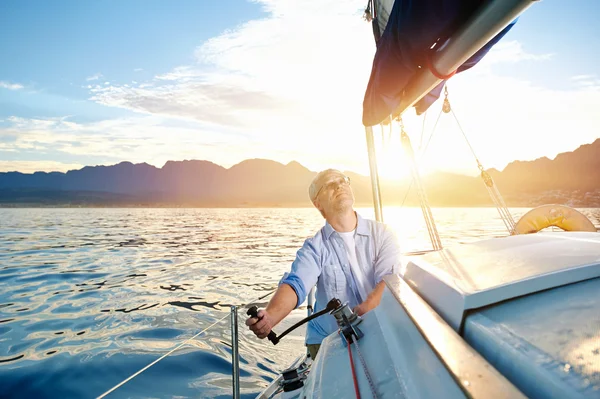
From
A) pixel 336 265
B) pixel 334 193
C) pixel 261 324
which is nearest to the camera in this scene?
pixel 261 324

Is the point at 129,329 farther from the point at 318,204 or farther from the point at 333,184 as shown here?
the point at 333,184

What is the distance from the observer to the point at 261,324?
75.3 inches

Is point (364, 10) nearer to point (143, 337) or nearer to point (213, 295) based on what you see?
point (143, 337)

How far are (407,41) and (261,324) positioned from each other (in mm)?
1607

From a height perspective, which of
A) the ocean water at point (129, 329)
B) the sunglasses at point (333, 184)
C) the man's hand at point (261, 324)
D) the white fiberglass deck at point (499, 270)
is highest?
the sunglasses at point (333, 184)

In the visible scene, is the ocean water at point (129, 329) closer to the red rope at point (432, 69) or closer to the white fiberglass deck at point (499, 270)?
the white fiberglass deck at point (499, 270)

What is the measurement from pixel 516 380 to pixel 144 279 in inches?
387

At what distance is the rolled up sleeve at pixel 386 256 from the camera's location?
2561mm

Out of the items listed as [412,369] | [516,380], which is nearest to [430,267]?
[412,369]

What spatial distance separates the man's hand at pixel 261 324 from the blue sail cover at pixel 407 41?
1.56 meters

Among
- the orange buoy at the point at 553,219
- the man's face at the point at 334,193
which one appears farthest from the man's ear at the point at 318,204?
the orange buoy at the point at 553,219

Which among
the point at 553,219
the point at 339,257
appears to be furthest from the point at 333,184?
the point at 553,219

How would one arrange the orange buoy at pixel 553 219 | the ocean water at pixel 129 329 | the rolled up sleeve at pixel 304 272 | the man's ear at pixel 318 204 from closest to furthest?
the rolled up sleeve at pixel 304 272, the man's ear at pixel 318 204, the orange buoy at pixel 553 219, the ocean water at pixel 129 329

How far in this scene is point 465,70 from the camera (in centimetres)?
248
